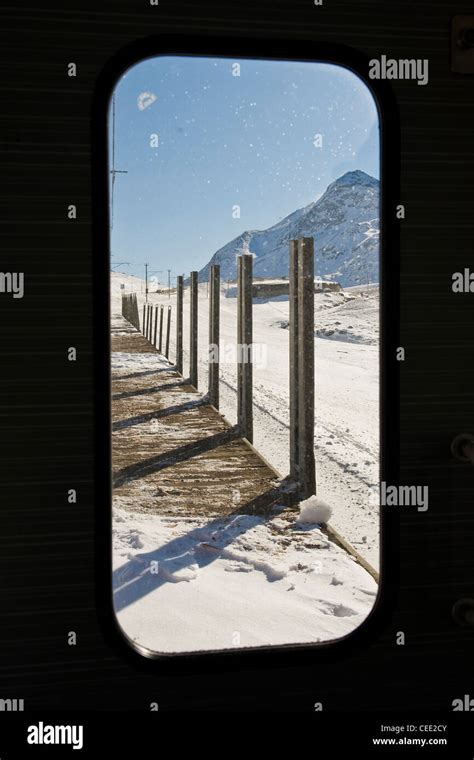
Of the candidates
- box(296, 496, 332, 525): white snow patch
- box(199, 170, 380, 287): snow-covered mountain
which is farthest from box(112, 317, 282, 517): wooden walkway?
box(199, 170, 380, 287): snow-covered mountain

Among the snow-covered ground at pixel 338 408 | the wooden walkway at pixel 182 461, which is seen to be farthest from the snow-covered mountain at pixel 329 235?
the wooden walkway at pixel 182 461

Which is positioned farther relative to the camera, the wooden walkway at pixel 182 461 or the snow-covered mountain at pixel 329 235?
the snow-covered mountain at pixel 329 235

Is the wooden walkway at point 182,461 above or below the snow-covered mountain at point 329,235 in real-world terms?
below

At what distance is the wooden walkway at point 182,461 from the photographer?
16.2 feet

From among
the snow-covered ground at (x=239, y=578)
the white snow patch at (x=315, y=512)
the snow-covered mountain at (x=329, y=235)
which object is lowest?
the snow-covered ground at (x=239, y=578)

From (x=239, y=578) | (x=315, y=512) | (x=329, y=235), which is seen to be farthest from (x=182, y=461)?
(x=329, y=235)

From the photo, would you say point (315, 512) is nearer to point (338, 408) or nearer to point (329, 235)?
point (338, 408)

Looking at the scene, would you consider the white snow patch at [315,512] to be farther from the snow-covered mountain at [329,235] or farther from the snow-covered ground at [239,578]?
the snow-covered mountain at [329,235]

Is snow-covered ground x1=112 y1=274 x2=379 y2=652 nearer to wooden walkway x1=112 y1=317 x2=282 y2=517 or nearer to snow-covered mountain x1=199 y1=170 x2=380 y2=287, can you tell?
wooden walkway x1=112 y1=317 x2=282 y2=517

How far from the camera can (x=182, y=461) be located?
554 cm

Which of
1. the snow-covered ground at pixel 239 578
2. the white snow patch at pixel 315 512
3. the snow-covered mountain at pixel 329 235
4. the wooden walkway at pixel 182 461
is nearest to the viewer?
the snow-covered ground at pixel 239 578

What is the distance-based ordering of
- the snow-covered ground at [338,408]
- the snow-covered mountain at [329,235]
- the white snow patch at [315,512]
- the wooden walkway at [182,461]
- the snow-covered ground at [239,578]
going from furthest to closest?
the snow-covered mountain at [329,235] < the snow-covered ground at [338,408] < the wooden walkway at [182,461] < the white snow patch at [315,512] < the snow-covered ground at [239,578]

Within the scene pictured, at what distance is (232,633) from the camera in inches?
94.5

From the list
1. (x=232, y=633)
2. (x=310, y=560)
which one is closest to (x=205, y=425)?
(x=310, y=560)
